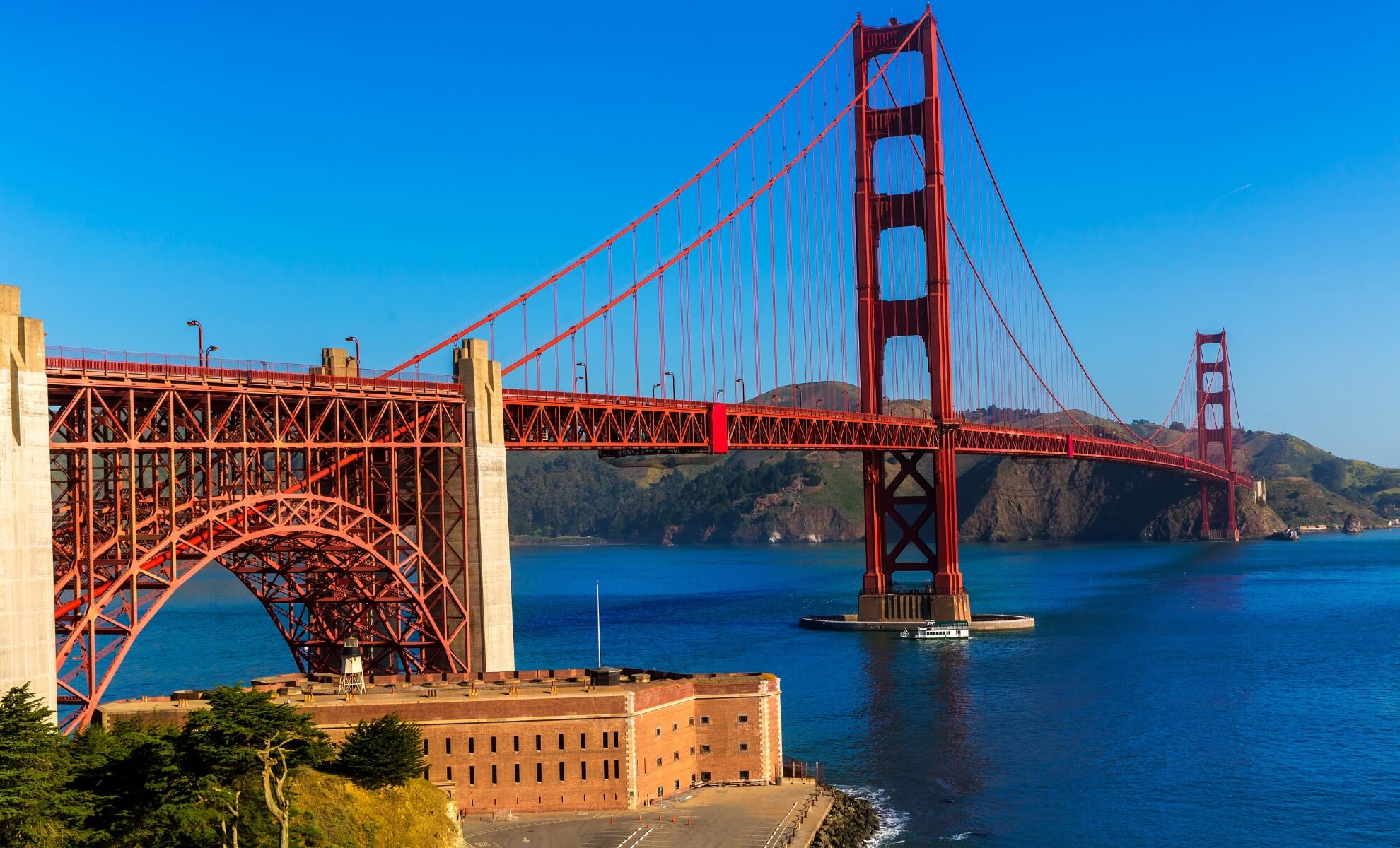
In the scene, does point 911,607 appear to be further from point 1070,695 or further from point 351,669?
point 351,669

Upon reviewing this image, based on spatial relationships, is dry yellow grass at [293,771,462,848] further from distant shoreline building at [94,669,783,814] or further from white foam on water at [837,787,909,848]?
white foam on water at [837,787,909,848]

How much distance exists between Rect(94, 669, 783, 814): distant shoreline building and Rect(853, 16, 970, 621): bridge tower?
183ft

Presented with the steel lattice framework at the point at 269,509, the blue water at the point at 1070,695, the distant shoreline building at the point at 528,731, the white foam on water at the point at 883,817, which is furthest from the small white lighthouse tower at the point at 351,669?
the blue water at the point at 1070,695

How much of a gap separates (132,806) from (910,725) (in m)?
37.2

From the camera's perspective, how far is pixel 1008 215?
137000 mm

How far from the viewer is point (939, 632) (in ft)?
315

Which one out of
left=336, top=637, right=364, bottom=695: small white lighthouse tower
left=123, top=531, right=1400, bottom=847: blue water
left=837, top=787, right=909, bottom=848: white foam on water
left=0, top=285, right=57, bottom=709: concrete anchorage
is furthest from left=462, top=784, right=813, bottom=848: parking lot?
left=0, top=285, right=57, bottom=709: concrete anchorage

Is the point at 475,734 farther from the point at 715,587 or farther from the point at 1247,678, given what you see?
the point at 715,587

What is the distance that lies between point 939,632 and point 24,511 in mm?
65833

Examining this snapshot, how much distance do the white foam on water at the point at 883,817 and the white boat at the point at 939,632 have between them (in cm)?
4275

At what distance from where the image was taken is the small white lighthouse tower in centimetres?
4772

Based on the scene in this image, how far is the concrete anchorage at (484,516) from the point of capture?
185ft

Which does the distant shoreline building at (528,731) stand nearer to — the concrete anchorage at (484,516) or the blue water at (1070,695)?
the concrete anchorage at (484,516)

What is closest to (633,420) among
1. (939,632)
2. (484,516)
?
Result: (484,516)
